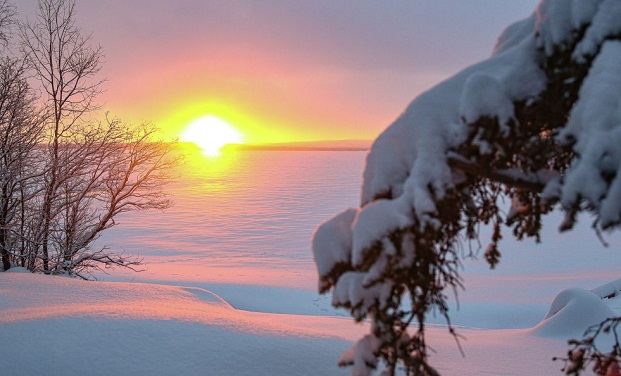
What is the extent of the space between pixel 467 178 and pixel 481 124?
45 centimetres

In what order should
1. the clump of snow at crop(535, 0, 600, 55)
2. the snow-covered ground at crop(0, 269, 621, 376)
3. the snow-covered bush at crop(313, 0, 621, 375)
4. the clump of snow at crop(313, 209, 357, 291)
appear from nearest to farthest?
the snow-covered bush at crop(313, 0, 621, 375), the clump of snow at crop(535, 0, 600, 55), the clump of snow at crop(313, 209, 357, 291), the snow-covered ground at crop(0, 269, 621, 376)

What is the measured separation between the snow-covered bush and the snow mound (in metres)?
8.13

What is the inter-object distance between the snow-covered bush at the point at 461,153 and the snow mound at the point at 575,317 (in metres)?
8.13

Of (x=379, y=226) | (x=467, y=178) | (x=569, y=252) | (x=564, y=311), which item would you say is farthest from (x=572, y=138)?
(x=569, y=252)

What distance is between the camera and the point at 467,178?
9.41ft

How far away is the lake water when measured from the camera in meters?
16.5

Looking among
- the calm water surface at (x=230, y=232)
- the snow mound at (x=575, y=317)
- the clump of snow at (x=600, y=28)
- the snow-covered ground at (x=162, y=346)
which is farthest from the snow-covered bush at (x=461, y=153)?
the calm water surface at (x=230, y=232)

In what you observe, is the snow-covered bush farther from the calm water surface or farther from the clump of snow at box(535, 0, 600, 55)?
the calm water surface

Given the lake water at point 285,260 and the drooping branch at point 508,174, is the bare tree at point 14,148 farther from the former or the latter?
the drooping branch at point 508,174

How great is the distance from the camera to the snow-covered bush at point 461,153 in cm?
242

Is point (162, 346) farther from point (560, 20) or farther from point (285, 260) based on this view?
point (285, 260)

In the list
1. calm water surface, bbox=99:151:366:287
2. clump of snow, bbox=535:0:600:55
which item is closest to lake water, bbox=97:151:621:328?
calm water surface, bbox=99:151:366:287

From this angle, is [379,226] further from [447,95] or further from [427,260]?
[447,95]

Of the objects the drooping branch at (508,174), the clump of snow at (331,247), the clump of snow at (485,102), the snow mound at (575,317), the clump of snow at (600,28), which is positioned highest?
the clump of snow at (600,28)
